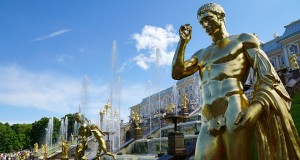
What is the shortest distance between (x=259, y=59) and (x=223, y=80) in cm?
44

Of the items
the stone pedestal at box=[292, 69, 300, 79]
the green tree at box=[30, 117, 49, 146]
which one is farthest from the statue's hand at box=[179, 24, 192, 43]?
the green tree at box=[30, 117, 49, 146]

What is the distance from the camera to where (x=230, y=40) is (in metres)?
3.21

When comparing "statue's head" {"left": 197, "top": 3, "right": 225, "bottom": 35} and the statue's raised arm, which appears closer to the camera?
"statue's head" {"left": 197, "top": 3, "right": 225, "bottom": 35}

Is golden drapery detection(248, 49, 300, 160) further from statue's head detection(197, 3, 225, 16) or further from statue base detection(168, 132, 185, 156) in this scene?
statue base detection(168, 132, 185, 156)

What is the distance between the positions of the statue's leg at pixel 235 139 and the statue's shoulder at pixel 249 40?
76 centimetres

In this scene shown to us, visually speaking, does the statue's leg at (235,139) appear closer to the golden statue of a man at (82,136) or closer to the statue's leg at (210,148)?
the statue's leg at (210,148)

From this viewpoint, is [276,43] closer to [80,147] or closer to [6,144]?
[80,147]

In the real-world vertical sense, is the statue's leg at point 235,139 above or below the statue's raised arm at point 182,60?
below

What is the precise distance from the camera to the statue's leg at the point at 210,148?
280cm

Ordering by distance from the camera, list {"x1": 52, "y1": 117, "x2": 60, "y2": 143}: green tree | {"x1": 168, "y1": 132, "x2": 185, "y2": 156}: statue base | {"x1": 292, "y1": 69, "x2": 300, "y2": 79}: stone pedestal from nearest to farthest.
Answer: {"x1": 168, "y1": 132, "x2": 185, "y2": 156}: statue base < {"x1": 292, "y1": 69, "x2": 300, "y2": 79}: stone pedestal < {"x1": 52, "y1": 117, "x2": 60, "y2": 143}: green tree

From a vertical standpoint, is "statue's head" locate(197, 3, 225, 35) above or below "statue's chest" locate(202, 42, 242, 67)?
above

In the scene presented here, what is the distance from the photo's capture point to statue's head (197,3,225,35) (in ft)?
10.6

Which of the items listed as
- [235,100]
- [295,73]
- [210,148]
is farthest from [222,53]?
[295,73]

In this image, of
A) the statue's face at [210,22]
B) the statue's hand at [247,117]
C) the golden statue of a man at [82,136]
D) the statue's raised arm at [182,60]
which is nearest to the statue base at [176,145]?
the golden statue of a man at [82,136]
